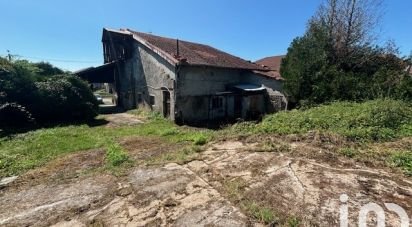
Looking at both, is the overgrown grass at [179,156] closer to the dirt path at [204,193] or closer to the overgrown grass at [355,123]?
the dirt path at [204,193]

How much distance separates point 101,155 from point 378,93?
11.5 m

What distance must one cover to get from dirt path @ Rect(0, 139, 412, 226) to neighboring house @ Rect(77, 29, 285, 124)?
26.8 ft

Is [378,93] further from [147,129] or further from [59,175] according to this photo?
[59,175]

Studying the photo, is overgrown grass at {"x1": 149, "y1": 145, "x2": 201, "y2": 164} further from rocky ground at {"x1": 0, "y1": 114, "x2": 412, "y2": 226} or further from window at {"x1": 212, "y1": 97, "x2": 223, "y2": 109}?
window at {"x1": 212, "y1": 97, "x2": 223, "y2": 109}

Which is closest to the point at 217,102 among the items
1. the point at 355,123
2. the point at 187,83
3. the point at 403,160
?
the point at 187,83

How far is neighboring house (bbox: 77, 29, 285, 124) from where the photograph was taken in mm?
13922

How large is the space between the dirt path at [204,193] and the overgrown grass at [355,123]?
2.19m

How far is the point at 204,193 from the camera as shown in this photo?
180 inches

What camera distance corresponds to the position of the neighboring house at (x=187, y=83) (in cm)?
1392

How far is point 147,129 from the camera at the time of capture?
11508mm

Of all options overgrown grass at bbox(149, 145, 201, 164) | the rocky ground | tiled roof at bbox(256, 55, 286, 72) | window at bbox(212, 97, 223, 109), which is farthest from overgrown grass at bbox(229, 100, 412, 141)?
tiled roof at bbox(256, 55, 286, 72)

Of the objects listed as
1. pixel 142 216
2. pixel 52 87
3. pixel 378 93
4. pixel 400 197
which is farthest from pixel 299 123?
pixel 52 87

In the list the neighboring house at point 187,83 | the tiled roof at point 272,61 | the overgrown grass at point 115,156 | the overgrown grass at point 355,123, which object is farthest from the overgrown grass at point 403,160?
the tiled roof at point 272,61

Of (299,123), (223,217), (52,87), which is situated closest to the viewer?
(223,217)
